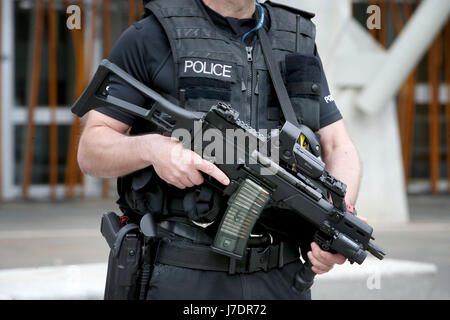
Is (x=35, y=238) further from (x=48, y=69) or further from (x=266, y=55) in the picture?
(x=266, y=55)

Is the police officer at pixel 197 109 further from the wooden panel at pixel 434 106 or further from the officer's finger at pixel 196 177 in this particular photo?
the wooden panel at pixel 434 106

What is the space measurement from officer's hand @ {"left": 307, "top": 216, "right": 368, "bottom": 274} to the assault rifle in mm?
16

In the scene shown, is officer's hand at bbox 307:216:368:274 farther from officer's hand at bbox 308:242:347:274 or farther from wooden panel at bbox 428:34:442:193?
wooden panel at bbox 428:34:442:193

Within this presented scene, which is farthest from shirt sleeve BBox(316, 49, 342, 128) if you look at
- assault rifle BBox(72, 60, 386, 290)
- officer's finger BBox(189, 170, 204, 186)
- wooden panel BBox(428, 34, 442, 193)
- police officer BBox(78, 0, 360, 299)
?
wooden panel BBox(428, 34, 442, 193)

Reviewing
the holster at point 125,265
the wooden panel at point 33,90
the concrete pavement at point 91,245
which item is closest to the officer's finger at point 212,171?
the holster at point 125,265

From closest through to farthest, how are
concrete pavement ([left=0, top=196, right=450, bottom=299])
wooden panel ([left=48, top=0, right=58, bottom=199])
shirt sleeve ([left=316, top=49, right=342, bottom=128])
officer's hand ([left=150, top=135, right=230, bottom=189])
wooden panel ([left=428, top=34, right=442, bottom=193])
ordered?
officer's hand ([left=150, top=135, right=230, bottom=189])
shirt sleeve ([left=316, top=49, right=342, bottom=128])
concrete pavement ([left=0, top=196, right=450, bottom=299])
wooden panel ([left=48, top=0, right=58, bottom=199])
wooden panel ([left=428, top=34, right=442, bottom=193])

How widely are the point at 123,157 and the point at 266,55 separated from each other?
1.70 ft

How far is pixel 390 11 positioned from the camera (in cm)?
1025

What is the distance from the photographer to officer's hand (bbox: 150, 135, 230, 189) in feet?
5.65

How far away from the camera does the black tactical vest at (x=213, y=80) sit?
1.88 meters

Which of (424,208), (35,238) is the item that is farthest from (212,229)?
(424,208)
